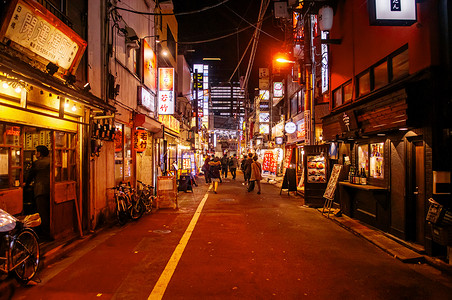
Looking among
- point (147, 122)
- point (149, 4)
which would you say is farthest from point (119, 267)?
point (149, 4)

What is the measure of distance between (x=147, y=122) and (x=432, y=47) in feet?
A: 37.3

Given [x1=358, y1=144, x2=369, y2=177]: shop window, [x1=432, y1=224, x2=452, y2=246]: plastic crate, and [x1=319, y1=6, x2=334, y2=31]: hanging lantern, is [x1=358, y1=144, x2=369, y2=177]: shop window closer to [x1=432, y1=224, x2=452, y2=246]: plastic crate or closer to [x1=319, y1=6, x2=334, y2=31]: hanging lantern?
[x1=432, y1=224, x2=452, y2=246]: plastic crate

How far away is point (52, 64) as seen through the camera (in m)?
6.77

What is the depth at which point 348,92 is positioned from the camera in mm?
A: 11797

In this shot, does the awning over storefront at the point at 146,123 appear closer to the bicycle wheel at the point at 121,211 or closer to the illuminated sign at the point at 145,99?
the illuminated sign at the point at 145,99

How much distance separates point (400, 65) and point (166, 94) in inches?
499

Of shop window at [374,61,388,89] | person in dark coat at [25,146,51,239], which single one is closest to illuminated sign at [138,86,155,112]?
person in dark coat at [25,146,51,239]

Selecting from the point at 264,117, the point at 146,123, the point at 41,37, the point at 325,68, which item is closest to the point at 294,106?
the point at 264,117

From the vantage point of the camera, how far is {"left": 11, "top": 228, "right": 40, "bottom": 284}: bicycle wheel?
4.82 metres

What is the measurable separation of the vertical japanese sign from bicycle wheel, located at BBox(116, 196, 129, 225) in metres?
8.63

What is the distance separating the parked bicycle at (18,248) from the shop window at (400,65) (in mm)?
9183

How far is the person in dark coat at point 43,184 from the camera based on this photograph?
24.3ft

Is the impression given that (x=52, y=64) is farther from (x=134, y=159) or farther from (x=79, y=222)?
(x=134, y=159)

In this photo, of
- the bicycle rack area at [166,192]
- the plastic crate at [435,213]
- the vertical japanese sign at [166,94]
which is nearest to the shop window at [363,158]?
the plastic crate at [435,213]
